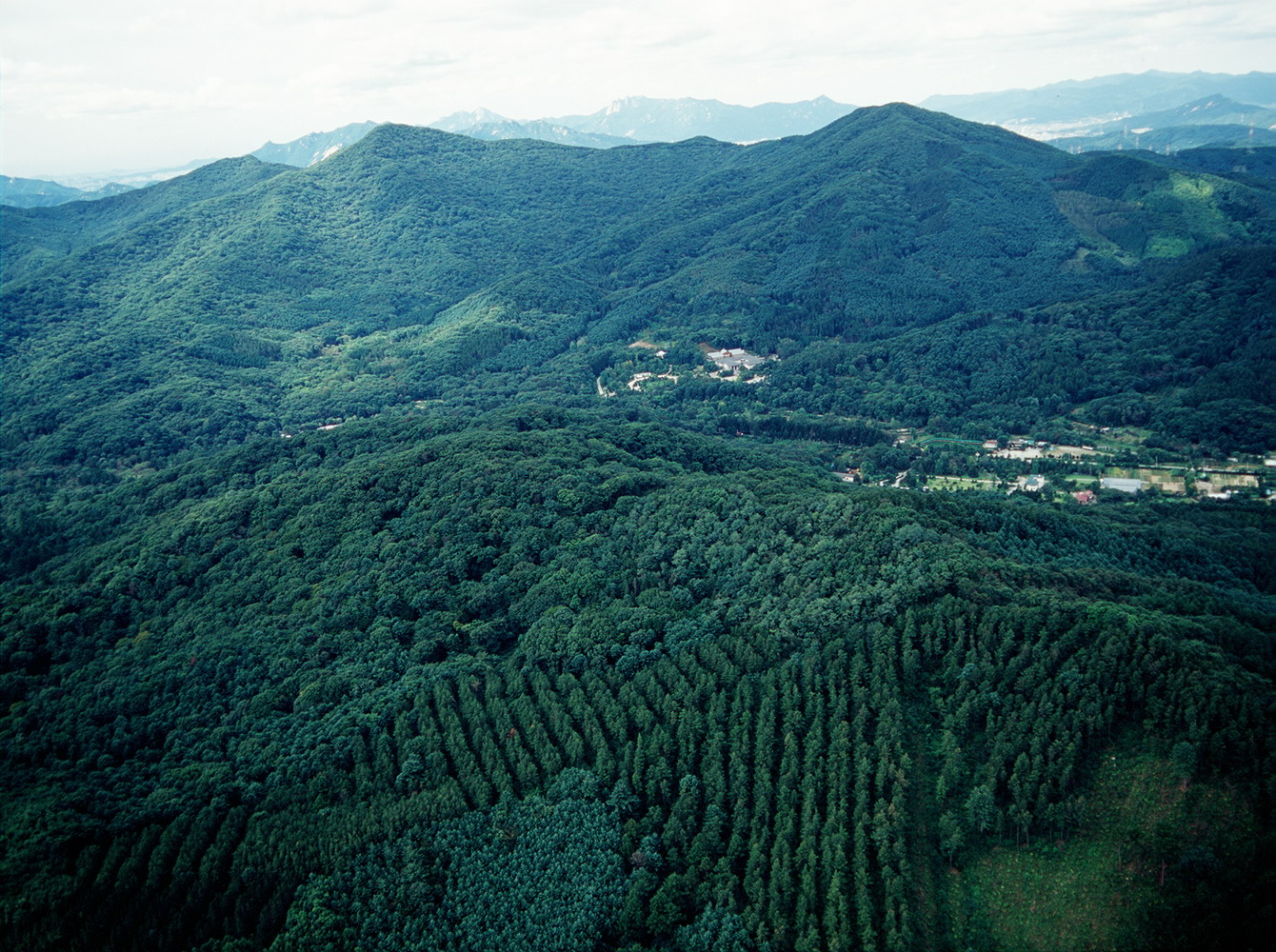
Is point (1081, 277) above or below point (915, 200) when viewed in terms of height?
below

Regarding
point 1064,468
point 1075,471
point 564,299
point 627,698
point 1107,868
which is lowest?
point 1075,471

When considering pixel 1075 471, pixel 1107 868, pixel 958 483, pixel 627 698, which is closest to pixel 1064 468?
pixel 1075 471

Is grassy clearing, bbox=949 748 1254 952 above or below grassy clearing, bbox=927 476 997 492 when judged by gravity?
above

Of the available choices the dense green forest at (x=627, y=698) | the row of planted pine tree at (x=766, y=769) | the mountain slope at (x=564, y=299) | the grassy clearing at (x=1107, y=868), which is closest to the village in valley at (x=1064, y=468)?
the dense green forest at (x=627, y=698)

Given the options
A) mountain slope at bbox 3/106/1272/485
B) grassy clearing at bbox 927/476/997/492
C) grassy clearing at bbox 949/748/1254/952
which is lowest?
grassy clearing at bbox 927/476/997/492

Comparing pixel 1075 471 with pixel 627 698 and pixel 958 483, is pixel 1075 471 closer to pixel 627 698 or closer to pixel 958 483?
pixel 958 483

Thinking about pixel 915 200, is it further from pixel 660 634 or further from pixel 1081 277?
pixel 660 634

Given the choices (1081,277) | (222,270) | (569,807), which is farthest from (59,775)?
(1081,277)

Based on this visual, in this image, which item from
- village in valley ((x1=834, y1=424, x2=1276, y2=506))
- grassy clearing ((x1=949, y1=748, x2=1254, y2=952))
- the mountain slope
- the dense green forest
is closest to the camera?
grassy clearing ((x1=949, y1=748, x2=1254, y2=952))

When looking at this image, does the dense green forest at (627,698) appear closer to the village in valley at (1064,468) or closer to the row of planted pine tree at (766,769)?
the row of planted pine tree at (766,769)

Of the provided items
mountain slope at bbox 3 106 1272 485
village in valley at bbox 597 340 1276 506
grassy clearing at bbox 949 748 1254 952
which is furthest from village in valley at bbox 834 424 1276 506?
mountain slope at bbox 3 106 1272 485

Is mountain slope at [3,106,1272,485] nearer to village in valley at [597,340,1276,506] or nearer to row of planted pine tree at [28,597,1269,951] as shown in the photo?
village in valley at [597,340,1276,506]
